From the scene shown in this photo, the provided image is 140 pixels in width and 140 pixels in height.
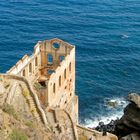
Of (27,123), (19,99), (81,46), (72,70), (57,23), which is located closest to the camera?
(27,123)

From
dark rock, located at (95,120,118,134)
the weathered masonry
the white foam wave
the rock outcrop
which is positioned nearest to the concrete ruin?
the weathered masonry

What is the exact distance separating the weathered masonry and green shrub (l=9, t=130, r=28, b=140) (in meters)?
19.8

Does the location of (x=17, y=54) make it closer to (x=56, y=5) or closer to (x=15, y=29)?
(x=15, y=29)

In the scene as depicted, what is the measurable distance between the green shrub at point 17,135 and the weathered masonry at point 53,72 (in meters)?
19.8

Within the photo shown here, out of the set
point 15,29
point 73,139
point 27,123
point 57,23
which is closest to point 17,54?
point 15,29

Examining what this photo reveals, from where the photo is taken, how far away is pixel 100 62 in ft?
403

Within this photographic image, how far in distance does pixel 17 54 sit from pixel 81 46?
19114 mm

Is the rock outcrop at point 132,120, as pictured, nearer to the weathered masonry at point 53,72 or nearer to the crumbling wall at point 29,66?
the weathered masonry at point 53,72

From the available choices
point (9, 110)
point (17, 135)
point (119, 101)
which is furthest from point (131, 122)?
point (119, 101)

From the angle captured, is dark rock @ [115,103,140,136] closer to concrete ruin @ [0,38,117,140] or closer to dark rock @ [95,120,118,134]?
concrete ruin @ [0,38,117,140]

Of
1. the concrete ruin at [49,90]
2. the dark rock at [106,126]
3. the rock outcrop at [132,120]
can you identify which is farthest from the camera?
the dark rock at [106,126]

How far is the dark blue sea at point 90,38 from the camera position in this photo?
112 m

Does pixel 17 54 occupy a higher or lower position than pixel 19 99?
lower

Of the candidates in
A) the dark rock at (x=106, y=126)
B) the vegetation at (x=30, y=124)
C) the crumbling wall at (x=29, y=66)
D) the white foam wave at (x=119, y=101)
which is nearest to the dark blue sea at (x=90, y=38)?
the white foam wave at (x=119, y=101)
